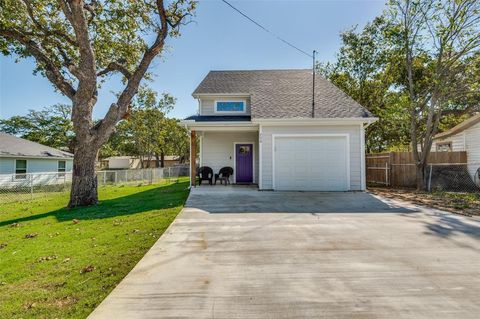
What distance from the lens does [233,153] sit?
1388 centimetres

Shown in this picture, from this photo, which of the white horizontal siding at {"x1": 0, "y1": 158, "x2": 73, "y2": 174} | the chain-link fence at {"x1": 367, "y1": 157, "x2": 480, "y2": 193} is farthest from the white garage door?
the white horizontal siding at {"x1": 0, "y1": 158, "x2": 73, "y2": 174}

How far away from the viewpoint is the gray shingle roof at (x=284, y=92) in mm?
11492

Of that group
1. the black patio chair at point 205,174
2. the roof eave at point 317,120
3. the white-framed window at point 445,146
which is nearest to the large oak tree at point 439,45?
the roof eave at point 317,120

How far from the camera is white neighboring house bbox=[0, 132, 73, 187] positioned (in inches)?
658

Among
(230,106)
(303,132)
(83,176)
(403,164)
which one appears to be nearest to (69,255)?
(83,176)

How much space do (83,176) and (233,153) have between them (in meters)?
6.81

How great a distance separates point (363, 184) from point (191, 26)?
9838 millimetres

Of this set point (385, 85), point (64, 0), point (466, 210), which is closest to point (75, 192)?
point (64, 0)

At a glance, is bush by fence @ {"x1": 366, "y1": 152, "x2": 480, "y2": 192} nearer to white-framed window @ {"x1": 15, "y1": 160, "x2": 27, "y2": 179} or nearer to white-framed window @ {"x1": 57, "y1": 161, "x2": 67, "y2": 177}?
white-framed window @ {"x1": 15, "y1": 160, "x2": 27, "y2": 179}

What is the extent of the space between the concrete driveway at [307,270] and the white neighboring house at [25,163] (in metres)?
13.6

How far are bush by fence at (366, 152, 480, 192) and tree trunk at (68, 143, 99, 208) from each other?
13.8 meters

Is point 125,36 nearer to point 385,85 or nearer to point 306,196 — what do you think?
point 306,196

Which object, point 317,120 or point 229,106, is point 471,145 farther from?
point 229,106

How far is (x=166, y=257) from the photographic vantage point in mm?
4094
